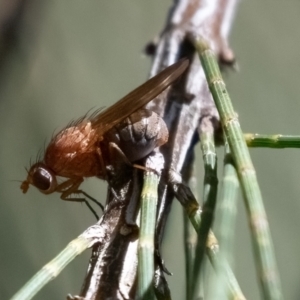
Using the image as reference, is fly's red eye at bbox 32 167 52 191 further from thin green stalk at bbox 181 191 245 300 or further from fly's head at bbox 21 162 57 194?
thin green stalk at bbox 181 191 245 300

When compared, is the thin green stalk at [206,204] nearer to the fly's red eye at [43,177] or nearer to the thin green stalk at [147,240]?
the thin green stalk at [147,240]

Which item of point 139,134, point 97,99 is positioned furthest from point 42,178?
point 97,99

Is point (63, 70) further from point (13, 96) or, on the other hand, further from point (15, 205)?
point (15, 205)

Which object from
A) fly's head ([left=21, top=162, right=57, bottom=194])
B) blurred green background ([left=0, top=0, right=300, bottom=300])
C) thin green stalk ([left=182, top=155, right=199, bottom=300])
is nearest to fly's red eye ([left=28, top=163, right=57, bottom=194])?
fly's head ([left=21, top=162, right=57, bottom=194])

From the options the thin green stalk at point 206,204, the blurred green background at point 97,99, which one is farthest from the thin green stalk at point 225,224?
the blurred green background at point 97,99

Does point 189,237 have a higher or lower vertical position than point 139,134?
lower

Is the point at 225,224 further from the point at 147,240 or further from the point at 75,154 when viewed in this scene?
the point at 75,154

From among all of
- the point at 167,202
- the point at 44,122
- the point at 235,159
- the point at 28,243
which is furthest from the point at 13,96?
the point at 235,159
